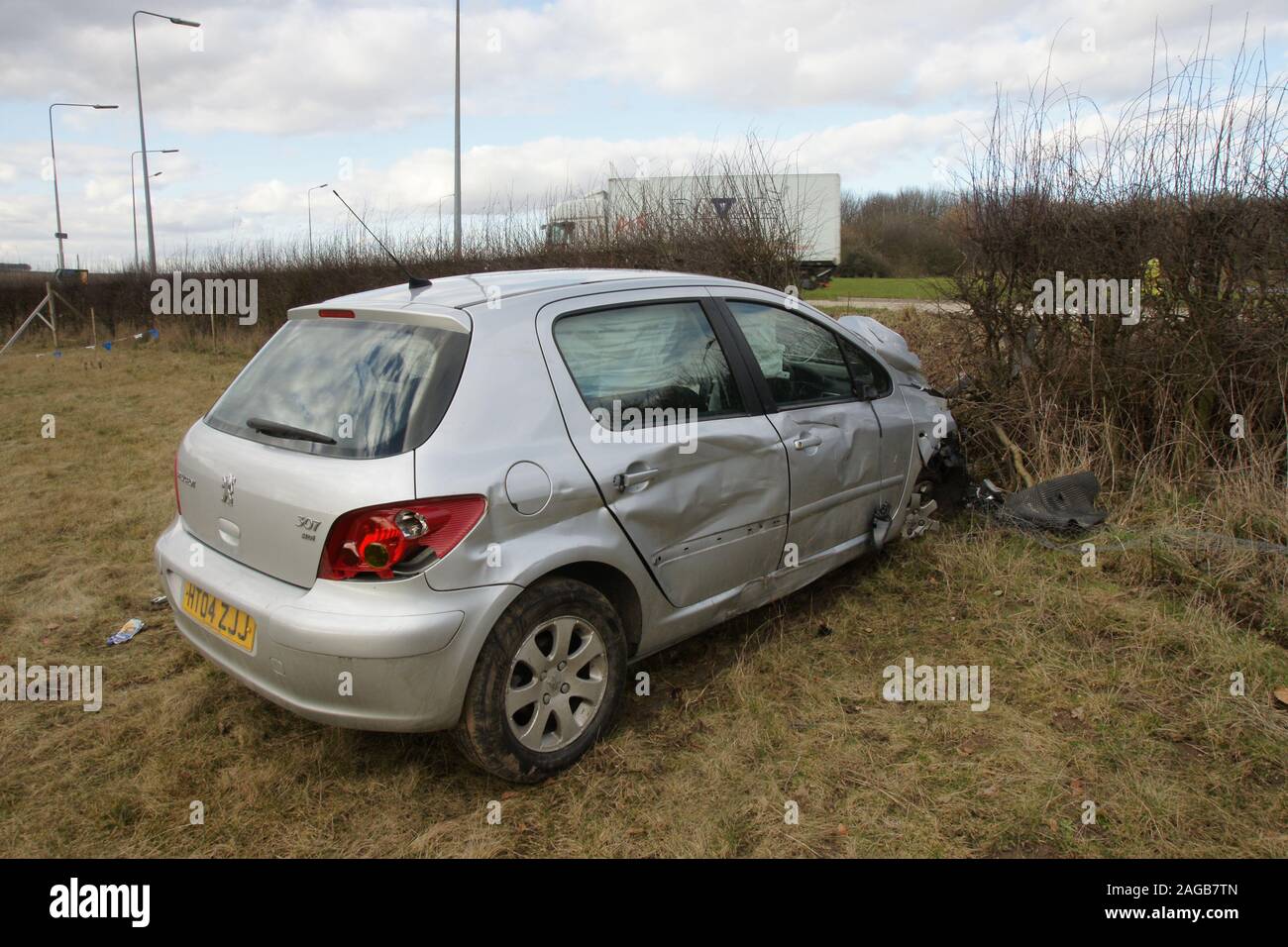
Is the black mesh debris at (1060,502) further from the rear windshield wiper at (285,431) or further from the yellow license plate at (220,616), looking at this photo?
the yellow license plate at (220,616)

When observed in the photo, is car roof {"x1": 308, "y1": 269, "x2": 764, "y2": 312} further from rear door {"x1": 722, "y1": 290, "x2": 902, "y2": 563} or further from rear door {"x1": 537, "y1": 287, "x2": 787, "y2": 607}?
rear door {"x1": 722, "y1": 290, "x2": 902, "y2": 563}

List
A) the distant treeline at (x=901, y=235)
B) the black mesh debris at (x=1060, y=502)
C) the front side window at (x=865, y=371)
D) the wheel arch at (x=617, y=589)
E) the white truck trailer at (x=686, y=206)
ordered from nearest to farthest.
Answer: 1. the wheel arch at (x=617, y=589)
2. the front side window at (x=865, y=371)
3. the black mesh debris at (x=1060, y=502)
4. the distant treeline at (x=901, y=235)
5. the white truck trailer at (x=686, y=206)

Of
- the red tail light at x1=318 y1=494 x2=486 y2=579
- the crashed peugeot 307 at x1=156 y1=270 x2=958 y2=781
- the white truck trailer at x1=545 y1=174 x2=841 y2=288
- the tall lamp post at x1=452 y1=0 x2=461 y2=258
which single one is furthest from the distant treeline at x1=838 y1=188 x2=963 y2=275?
the tall lamp post at x1=452 y1=0 x2=461 y2=258

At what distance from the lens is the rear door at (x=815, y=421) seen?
13.1ft

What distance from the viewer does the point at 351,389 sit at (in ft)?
9.89

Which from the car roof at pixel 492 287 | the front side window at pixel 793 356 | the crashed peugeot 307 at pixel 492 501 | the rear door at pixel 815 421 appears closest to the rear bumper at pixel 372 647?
the crashed peugeot 307 at pixel 492 501

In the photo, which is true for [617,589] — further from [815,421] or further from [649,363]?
[815,421]

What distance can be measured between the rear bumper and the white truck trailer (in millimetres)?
6978

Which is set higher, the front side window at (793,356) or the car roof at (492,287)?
the car roof at (492,287)

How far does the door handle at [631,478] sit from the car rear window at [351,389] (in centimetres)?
67

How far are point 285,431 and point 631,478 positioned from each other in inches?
47.6

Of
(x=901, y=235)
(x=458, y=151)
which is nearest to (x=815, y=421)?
(x=458, y=151)

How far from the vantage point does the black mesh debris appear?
5215 millimetres
